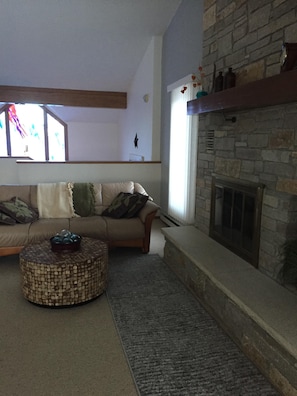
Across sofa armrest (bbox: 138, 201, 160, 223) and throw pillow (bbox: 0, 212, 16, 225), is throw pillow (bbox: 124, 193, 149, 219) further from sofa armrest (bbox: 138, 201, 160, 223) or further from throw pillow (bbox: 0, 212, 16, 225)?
throw pillow (bbox: 0, 212, 16, 225)

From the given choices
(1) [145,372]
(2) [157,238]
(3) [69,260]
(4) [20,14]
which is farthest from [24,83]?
(1) [145,372]

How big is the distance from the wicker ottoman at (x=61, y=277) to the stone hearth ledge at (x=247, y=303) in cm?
87

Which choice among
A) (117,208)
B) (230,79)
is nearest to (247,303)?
(230,79)

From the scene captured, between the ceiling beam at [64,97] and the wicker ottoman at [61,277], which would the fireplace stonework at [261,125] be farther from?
the ceiling beam at [64,97]

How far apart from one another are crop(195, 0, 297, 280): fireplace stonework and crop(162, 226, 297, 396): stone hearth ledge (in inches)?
10.4

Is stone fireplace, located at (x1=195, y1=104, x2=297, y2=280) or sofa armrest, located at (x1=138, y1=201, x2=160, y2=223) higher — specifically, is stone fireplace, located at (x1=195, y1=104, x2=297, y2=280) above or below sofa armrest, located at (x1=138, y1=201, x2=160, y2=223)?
above

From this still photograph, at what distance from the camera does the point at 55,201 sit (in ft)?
13.5

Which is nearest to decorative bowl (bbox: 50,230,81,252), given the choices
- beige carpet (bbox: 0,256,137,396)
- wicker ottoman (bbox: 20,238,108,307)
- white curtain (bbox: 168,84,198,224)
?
wicker ottoman (bbox: 20,238,108,307)

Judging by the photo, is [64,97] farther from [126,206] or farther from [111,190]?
[126,206]

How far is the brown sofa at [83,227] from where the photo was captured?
3.57m

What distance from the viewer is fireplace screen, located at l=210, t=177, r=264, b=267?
2.72 metres

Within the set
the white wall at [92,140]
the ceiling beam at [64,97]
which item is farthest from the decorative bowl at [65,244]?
the white wall at [92,140]

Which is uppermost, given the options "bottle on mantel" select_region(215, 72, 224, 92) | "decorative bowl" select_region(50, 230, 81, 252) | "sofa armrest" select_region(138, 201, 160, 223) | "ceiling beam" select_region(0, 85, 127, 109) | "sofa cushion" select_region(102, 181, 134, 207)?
"ceiling beam" select_region(0, 85, 127, 109)

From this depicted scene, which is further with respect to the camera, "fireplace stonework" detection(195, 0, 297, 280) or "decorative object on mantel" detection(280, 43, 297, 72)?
"fireplace stonework" detection(195, 0, 297, 280)
